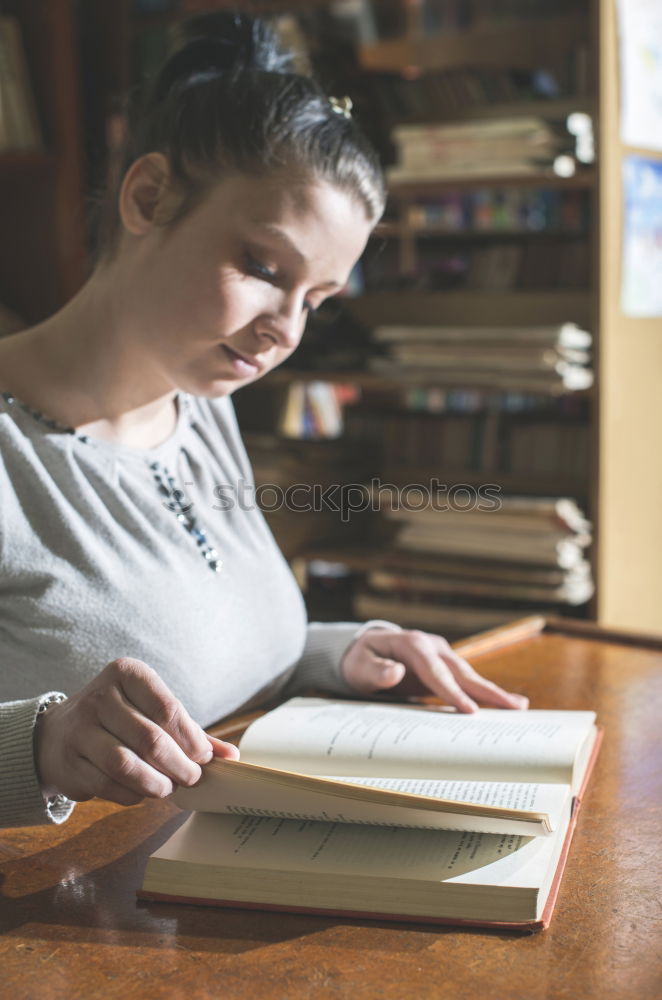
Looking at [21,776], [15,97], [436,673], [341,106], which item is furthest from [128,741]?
[15,97]

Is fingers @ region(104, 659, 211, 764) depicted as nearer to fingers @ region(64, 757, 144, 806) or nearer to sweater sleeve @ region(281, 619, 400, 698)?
fingers @ region(64, 757, 144, 806)

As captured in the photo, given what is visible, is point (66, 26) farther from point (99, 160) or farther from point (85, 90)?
point (99, 160)

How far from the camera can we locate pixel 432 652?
3.55ft

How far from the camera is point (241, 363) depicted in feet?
3.50

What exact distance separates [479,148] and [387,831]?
Result: 2.02 meters

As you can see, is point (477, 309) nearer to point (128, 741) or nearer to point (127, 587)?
point (127, 587)

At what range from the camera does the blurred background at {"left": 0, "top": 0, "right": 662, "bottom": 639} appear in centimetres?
236

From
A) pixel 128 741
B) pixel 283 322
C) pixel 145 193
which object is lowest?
pixel 128 741

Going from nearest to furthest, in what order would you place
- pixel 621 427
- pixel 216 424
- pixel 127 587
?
pixel 127 587 → pixel 216 424 → pixel 621 427

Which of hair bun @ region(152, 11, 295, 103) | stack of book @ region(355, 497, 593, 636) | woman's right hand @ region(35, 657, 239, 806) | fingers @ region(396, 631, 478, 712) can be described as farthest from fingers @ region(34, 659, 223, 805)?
stack of book @ region(355, 497, 593, 636)

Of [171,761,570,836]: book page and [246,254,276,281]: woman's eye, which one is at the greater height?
[246,254,276,281]: woman's eye

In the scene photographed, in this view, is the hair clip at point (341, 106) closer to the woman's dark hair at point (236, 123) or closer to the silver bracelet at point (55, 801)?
the woman's dark hair at point (236, 123)

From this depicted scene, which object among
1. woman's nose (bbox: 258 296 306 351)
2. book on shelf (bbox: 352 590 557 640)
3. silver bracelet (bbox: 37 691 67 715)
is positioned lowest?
book on shelf (bbox: 352 590 557 640)

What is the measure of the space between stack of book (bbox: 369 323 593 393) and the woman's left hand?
1.29 meters
